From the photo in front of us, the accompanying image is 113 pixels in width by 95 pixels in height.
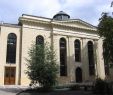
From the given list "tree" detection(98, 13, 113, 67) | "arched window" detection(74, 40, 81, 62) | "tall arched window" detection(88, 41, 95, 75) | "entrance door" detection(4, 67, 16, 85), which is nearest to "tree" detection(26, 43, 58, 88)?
"tree" detection(98, 13, 113, 67)

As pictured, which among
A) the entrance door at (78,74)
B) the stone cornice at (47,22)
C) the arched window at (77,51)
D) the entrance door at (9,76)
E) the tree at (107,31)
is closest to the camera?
the tree at (107,31)

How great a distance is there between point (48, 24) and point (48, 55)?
16120 millimetres

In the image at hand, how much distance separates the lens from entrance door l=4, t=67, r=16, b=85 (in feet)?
133

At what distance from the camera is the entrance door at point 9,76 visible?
40444 millimetres

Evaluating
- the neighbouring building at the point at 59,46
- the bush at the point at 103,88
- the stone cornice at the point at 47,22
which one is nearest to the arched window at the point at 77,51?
the neighbouring building at the point at 59,46

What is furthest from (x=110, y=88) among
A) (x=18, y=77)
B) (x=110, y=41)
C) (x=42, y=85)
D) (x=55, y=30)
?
(x=55, y=30)

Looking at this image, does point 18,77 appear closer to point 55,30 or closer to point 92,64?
point 55,30

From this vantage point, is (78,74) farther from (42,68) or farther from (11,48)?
(42,68)

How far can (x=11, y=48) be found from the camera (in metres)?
41.9

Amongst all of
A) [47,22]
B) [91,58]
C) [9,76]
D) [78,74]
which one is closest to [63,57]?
[78,74]

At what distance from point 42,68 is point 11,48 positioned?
1383 cm

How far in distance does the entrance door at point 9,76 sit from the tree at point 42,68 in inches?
442

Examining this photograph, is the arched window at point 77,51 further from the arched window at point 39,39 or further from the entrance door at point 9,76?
the entrance door at point 9,76

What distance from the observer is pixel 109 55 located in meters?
39.0
